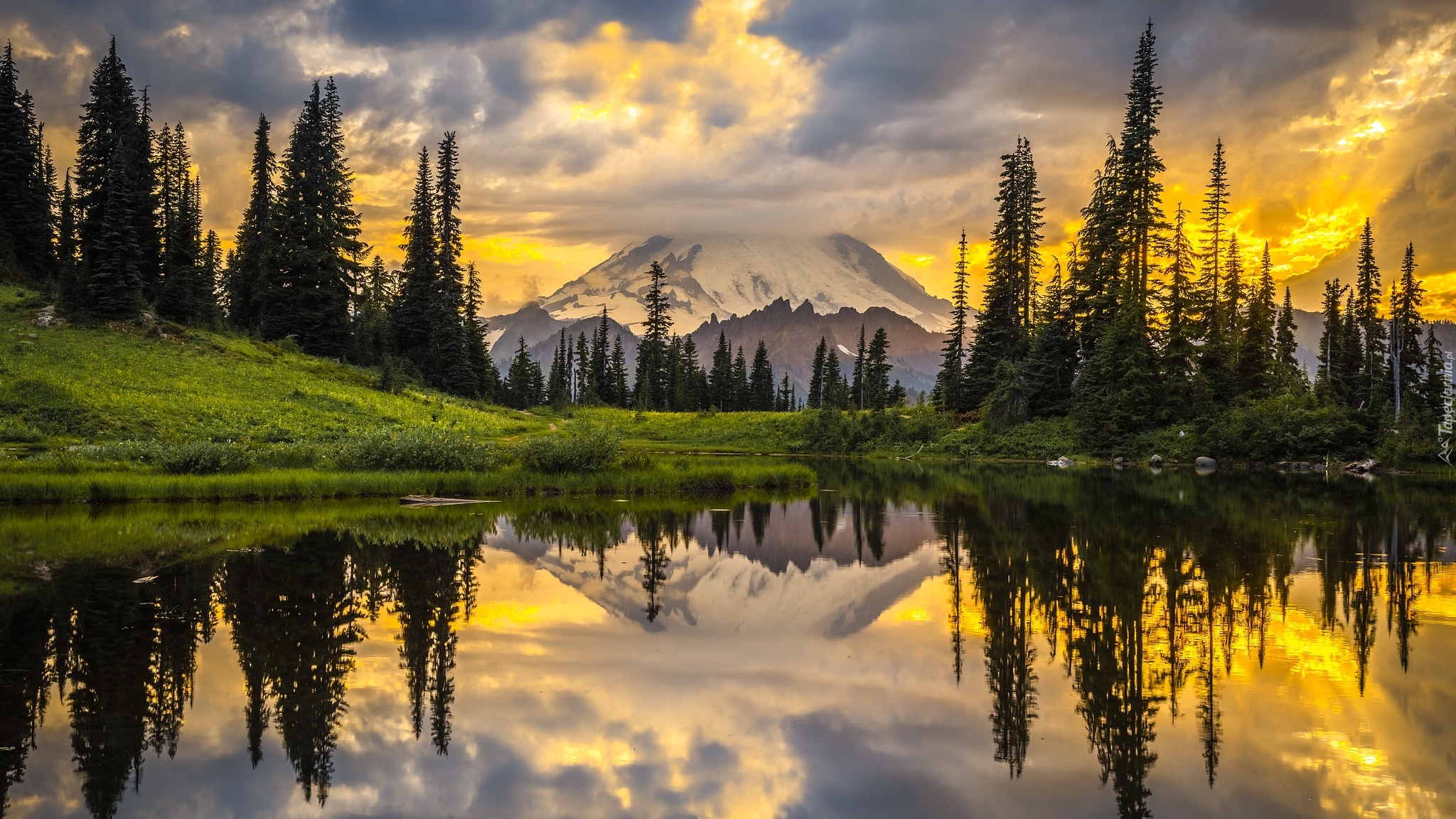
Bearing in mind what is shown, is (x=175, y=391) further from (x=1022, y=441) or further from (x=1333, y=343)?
(x=1333, y=343)

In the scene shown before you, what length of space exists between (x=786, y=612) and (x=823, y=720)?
16.4 feet

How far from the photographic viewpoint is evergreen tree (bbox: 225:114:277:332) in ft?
184

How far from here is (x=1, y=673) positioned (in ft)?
28.8

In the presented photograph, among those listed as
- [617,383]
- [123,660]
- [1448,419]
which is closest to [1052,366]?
[1448,419]

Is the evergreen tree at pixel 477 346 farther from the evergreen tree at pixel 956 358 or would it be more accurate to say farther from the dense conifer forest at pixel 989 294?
the evergreen tree at pixel 956 358

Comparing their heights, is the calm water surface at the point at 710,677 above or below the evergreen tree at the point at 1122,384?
below

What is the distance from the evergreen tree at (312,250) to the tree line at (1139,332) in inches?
1897

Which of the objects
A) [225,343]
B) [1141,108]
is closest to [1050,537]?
[225,343]

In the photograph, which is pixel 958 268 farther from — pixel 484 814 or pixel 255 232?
pixel 484 814

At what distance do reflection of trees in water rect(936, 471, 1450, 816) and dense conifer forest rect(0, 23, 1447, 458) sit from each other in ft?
101

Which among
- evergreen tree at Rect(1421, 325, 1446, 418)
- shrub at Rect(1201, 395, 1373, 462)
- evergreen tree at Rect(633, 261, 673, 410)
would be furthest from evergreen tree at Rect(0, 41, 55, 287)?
evergreen tree at Rect(1421, 325, 1446, 418)

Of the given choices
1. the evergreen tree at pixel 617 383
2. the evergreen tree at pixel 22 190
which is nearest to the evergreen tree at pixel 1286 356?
the evergreen tree at pixel 617 383

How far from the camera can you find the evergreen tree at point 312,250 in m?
55.7

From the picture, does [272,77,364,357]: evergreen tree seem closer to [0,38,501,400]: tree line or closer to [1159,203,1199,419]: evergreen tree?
[0,38,501,400]: tree line
